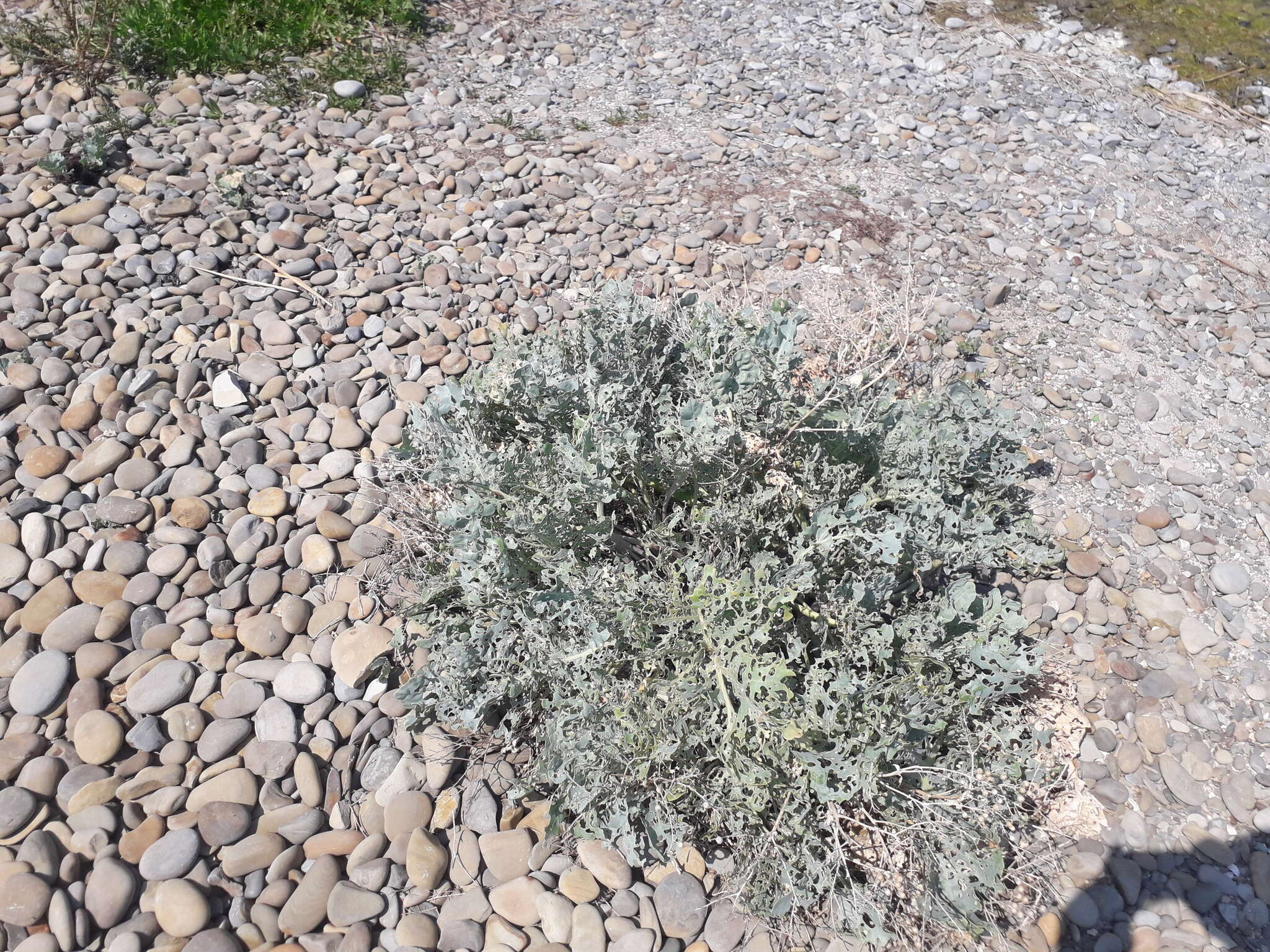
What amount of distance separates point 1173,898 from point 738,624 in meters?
1.67

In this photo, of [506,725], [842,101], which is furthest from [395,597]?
[842,101]

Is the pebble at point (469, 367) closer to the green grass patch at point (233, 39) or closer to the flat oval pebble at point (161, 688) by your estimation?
the flat oval pebble at point (161, 688)

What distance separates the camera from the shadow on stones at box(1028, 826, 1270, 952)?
2596mm

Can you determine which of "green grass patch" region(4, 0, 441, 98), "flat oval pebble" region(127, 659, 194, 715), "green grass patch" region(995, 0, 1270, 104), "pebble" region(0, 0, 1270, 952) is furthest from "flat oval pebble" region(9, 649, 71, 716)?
"green grass patch" region(995, 0, 1270, 104)

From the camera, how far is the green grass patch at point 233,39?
492 cm

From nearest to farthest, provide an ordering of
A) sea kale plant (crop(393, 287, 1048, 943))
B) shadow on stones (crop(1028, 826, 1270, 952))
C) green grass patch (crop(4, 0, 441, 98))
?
sea kale plant (crop(393, 287, 1048, 943)) → shadow on stones (crop(1028, 826, 1270, 952)) → green grass patch (crop(4, 0, 441, 98))

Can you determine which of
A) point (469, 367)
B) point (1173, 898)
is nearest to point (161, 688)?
point (469, 367)

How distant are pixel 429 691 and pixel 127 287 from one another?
2.59 meters

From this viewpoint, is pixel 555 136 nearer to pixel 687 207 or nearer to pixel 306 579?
pixel 687 207

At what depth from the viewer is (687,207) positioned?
4711mm

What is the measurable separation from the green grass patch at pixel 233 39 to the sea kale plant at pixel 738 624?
3.28m

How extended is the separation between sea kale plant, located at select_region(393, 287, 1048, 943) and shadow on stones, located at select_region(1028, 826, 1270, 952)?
22cm

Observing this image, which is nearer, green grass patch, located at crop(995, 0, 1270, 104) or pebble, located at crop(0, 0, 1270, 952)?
pebble, located at crop(0, 0, 1270, 952)

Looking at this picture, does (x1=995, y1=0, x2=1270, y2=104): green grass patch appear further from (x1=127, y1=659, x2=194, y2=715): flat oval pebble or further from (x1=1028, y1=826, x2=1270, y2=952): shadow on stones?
(x1=127, y1=659, x2=194, y2=715): flat oval pebble
